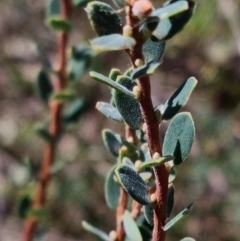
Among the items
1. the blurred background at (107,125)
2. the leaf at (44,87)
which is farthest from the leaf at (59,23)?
the blurred background at (107,125)

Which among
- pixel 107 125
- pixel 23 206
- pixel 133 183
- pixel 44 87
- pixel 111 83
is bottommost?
pixel 107 125

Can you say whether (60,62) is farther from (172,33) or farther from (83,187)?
(83,187)

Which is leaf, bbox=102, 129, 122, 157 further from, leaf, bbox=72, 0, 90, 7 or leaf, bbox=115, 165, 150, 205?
leaf, bbox=72, 0, 90, 7

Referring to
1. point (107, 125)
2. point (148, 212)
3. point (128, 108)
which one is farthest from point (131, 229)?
point (107, 125)

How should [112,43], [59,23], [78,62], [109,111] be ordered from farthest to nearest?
[78,62] < [59,23] < [109,111] < [112,43]

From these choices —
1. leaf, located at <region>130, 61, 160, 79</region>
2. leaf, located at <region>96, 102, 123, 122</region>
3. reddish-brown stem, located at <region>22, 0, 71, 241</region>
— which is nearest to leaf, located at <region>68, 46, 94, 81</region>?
reddish-brown stem, located at <region>22, 0, 71, 241</region>

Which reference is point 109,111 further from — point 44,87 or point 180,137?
point 44,87

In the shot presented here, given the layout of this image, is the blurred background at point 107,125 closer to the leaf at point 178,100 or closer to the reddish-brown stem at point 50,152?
the reddish-brown stem at point 50,152
